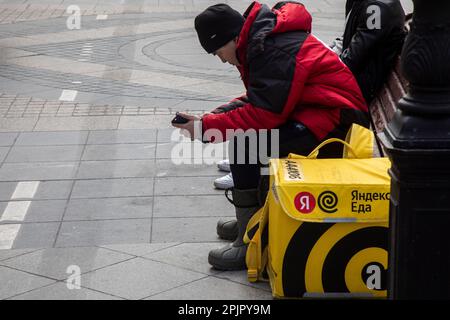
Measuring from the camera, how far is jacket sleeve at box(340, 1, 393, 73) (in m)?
5.47

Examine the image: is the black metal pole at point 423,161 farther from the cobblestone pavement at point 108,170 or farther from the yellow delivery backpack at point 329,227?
the cobblestone pavement at point 108,170

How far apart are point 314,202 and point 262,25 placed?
1029 mm

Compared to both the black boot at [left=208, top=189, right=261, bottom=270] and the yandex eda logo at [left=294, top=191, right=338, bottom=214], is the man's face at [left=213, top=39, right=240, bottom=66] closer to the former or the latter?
the black boot at [left=208, top=189, right=261, bottom=270]

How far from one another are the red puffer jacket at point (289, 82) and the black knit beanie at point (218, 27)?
101 millimetres

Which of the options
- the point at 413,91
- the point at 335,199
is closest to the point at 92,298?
the point at 335,199

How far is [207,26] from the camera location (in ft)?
15.9

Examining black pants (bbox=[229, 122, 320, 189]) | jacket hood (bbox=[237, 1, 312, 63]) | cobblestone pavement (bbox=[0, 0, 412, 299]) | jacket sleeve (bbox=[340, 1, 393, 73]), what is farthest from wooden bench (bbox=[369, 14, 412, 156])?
cobblestone pavement (bbox=[0, 0, 412, 299])

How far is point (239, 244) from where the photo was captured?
16.5 ft

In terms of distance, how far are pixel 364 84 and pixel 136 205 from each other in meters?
1.71

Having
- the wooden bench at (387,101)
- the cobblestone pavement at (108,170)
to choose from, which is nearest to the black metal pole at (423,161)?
the cobblestone pavement at (108,170)

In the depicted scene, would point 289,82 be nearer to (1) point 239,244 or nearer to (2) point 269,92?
(2) point 269,92

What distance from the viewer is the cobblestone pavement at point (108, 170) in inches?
193

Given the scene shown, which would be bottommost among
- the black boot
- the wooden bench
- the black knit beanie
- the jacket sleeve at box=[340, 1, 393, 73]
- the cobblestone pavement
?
the cobblestone pavement

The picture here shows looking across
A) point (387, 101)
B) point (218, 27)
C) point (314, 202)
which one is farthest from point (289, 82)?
point (387, 101)
